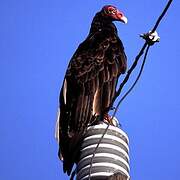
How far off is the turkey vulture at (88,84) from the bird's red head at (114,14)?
1.76ft

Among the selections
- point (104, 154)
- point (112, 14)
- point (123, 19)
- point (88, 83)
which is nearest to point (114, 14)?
point (112, 14)

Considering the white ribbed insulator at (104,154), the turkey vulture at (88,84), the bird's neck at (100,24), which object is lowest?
the white ribbed insulator at (104,154)

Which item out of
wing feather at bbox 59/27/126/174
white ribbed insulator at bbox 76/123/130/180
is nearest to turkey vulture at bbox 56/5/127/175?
wing feather at bbox 59/27/126/174

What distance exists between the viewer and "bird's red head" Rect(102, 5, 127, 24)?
755cm

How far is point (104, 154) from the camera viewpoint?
13.4 feet

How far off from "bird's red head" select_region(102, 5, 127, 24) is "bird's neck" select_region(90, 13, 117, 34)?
86 millimetres

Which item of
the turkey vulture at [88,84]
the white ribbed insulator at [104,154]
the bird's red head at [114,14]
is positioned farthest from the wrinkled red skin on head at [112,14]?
the white ribbed insulator at [104,154]

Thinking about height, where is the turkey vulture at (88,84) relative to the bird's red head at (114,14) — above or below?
below

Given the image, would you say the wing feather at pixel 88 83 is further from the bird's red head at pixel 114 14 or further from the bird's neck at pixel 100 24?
the bird's red head at pixel 114 14

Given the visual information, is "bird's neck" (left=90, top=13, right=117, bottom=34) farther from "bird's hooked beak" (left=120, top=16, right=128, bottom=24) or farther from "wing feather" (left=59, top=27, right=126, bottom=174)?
"wing feather" (left=59, top=27, right=126, bottom=174)

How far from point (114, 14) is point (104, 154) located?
12.7 feet

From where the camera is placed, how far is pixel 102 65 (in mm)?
6246

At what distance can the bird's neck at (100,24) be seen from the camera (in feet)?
24.1

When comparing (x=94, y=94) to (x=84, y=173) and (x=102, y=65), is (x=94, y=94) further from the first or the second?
(x=84, y=173)
